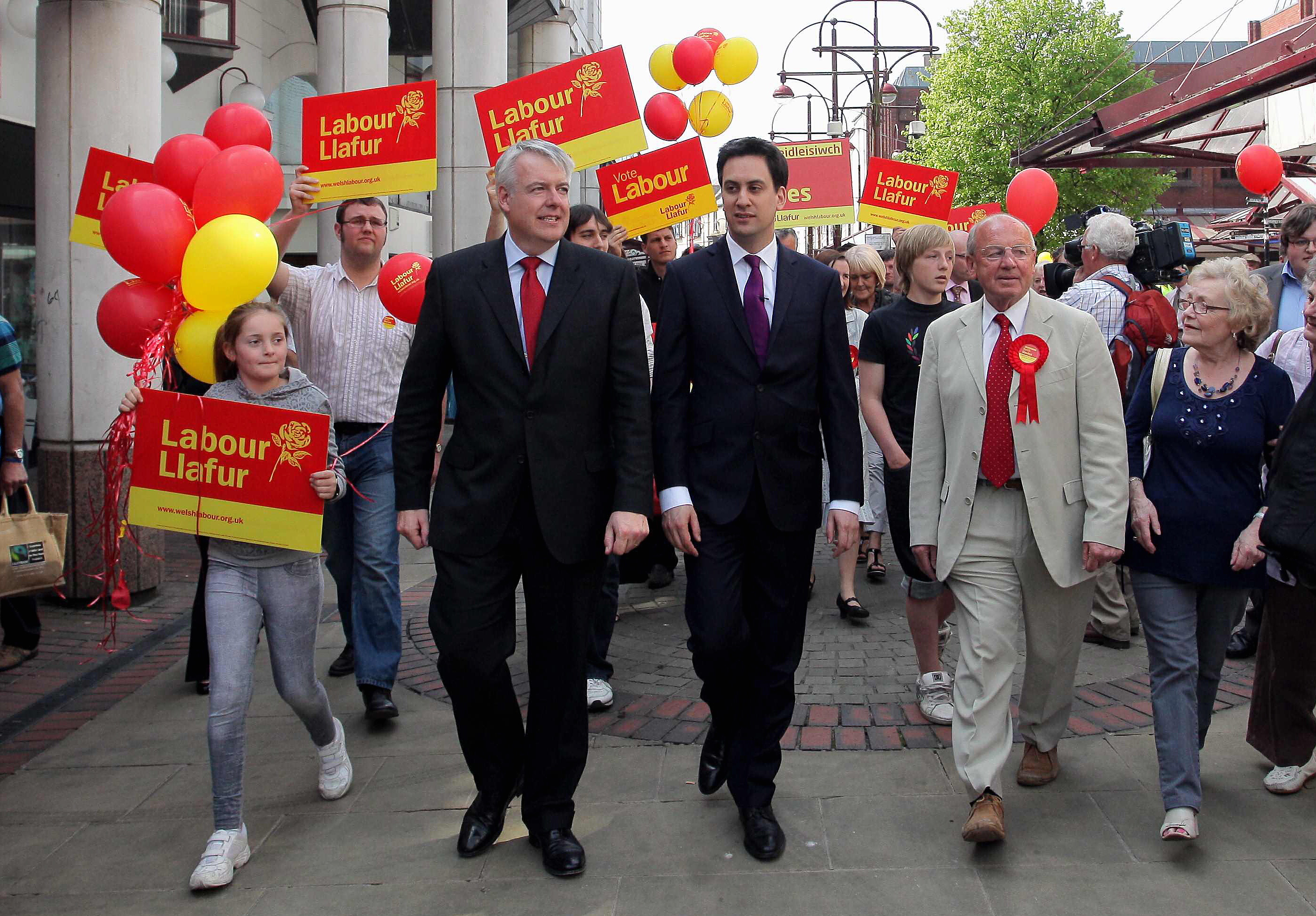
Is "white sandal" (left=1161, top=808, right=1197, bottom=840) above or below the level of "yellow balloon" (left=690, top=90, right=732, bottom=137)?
below

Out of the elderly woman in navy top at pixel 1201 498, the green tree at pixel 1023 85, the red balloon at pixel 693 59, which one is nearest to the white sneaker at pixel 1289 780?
the elderly woman in navy top at pixel 1201 498

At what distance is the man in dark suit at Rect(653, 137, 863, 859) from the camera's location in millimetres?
3943

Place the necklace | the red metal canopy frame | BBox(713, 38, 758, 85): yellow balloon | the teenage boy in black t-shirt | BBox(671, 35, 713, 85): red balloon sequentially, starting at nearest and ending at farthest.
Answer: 1. the necklace
2. the teenage boy in black t-shirt
3. the red metal canopy frame
4. BBox(671, 35, 713, 85): red balloon
5. BBox(713, 38, 758, 85): yellow balloon

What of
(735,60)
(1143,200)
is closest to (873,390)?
(735,60)

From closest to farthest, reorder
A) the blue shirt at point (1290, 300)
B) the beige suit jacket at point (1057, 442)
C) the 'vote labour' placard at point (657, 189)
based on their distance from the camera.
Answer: the beige suit jacket at point (1057, 442)
the blue shirt at point (1290, 300)
the 'vote labour' placard at point (657, 189)

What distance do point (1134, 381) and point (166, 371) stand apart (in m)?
4.18

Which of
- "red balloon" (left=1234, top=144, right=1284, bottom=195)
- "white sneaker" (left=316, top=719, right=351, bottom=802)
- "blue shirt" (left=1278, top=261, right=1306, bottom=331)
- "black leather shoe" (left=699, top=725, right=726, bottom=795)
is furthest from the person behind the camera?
"red balloon" (left=1234, top=144, right=1284, bottom=195)

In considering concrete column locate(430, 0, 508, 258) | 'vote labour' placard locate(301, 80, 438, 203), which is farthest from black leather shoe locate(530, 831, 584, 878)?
concrete column locate(430, 0, 508, 258)

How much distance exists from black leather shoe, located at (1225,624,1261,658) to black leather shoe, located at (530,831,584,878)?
383cm

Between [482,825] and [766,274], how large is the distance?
204 cm

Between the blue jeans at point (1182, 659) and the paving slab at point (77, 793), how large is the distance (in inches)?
135

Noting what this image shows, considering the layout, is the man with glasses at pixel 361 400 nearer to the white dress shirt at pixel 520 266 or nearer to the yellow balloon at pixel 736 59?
the white dress shirt at pixel 520 266

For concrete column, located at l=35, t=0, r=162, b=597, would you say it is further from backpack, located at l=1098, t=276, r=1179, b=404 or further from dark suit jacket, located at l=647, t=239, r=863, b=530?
backpack, located at l=1098, t=276, r=1179, b=404

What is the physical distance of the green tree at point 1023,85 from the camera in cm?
4275
